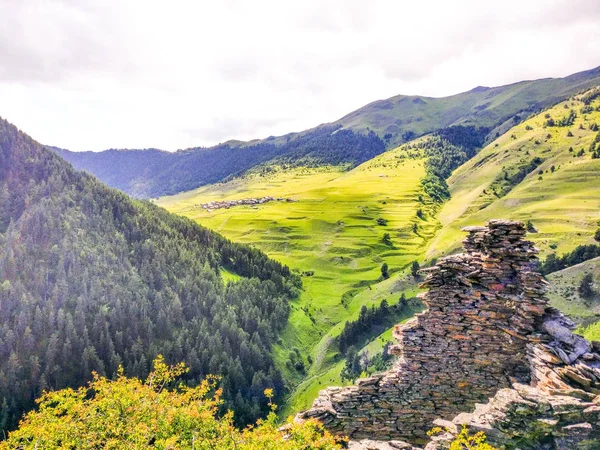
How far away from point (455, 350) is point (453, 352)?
0.51ft

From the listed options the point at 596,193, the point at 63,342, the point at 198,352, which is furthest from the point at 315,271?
the point at 596,193

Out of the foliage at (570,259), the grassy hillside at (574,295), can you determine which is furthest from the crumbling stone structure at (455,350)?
the foliage at (570,259)

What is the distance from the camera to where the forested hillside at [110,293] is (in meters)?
85.6

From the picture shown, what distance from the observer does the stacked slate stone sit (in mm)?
19688

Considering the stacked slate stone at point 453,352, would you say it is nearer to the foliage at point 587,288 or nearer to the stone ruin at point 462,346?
the stone ruin at point 462,346

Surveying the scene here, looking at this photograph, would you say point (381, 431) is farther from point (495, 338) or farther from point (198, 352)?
point (198, 352)

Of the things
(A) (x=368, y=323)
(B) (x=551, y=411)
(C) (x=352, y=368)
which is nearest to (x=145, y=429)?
(B) (x=551, y=411)

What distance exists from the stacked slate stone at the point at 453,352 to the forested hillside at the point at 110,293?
6640cm

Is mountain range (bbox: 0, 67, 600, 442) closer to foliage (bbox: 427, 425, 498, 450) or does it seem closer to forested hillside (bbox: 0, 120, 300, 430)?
forested hillside (bbox: 0, 120, 300, 430)

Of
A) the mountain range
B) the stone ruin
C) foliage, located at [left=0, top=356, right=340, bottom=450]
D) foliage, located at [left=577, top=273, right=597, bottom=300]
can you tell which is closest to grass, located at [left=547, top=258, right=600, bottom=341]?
the mountain range

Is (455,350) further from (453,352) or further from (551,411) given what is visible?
(551,411)

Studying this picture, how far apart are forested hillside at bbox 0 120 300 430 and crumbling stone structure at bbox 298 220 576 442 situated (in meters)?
66.4

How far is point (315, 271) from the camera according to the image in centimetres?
16188

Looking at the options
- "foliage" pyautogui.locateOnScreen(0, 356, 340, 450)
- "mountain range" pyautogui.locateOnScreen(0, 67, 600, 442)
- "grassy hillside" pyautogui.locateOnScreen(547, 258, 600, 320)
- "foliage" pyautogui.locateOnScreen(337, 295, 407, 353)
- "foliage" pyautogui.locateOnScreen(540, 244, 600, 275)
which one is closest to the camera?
"foliage" pyautogui.locateOnScreen(0, 356, 340, 450)
